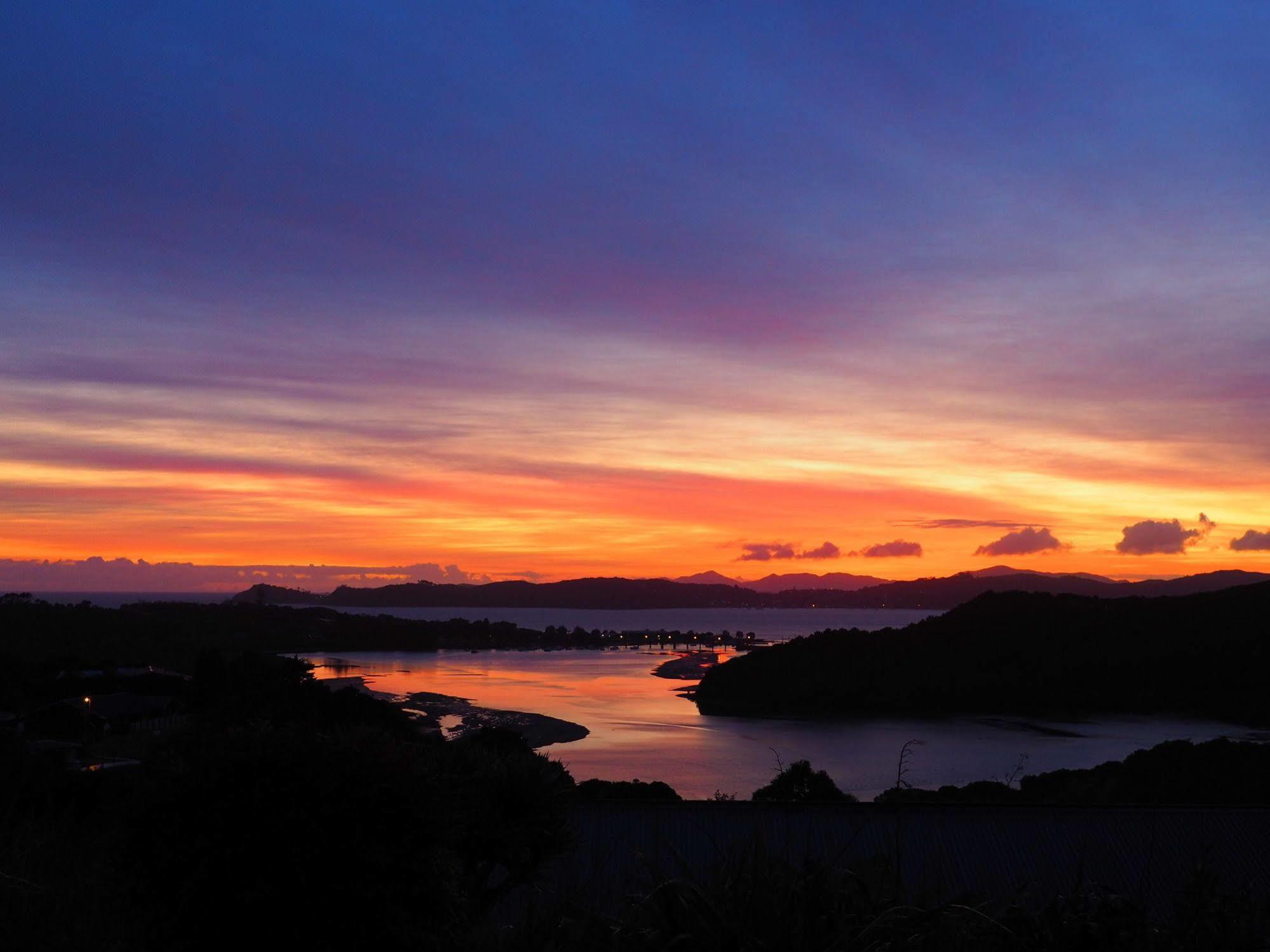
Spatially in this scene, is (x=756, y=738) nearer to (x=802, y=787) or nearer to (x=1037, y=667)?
(x=802, y=787)

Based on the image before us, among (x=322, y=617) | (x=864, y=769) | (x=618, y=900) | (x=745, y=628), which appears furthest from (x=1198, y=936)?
(x=745, y=628)

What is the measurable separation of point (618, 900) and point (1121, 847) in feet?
42.1

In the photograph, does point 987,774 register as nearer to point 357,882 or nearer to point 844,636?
point 844,636

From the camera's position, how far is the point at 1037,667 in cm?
7212

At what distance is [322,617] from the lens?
14362 centimetres

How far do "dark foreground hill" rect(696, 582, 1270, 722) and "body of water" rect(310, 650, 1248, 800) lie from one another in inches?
165

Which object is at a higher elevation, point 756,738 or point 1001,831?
point 1001,831

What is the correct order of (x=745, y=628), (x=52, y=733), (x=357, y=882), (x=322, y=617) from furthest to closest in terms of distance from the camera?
1. (x=745, y=628)
2. (x=322, y=617)
3. (x=52, y=733)
4. (x=357, y=882)

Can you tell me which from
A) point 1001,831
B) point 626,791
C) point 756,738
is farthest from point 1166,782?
point 756,738

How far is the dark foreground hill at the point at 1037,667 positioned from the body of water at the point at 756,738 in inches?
165

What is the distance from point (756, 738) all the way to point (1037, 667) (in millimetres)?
29772

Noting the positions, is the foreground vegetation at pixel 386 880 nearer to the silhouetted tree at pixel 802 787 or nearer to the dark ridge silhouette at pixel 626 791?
the dark ridge silhouette at pixel 626 791

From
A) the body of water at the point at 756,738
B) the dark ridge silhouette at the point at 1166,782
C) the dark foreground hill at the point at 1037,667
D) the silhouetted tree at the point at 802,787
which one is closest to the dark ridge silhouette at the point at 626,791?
the silhouetted tree at the point at 802,787

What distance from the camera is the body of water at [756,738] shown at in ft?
131
